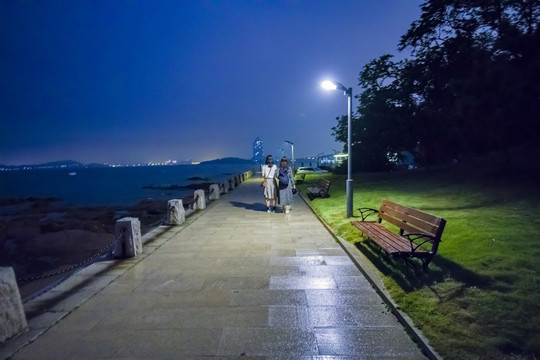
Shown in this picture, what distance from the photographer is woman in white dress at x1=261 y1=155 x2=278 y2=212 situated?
1084cm

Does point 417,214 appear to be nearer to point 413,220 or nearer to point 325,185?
point 413,220

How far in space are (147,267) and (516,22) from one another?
20518 mm

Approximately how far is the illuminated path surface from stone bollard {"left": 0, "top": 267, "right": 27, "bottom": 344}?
13.2 inches

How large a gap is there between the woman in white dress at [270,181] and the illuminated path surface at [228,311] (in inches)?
170

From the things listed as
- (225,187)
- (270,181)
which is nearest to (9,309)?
(270,181)

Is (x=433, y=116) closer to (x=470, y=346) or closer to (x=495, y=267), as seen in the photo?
(x=495, y=267)

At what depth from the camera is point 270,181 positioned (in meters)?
11.3

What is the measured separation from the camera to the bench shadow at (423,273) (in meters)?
4.51

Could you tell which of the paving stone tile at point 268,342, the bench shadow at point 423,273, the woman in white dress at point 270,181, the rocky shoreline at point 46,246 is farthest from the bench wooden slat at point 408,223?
the rocky shoreline at point 46,246

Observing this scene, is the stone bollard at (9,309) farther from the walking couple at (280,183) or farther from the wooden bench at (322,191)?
the wooden bench at (322,191)

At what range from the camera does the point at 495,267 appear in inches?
193

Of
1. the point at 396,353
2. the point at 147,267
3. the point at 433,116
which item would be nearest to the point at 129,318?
the point at 147,267

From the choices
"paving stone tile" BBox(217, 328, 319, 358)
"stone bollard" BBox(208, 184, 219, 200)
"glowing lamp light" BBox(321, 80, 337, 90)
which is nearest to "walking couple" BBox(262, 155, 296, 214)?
"glowing lamp light" BBox(321, 80, 337, 90)

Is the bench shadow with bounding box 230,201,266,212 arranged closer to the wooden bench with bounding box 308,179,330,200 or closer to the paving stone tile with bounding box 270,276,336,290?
the wooden bench with bounding box 308,179,330,200
